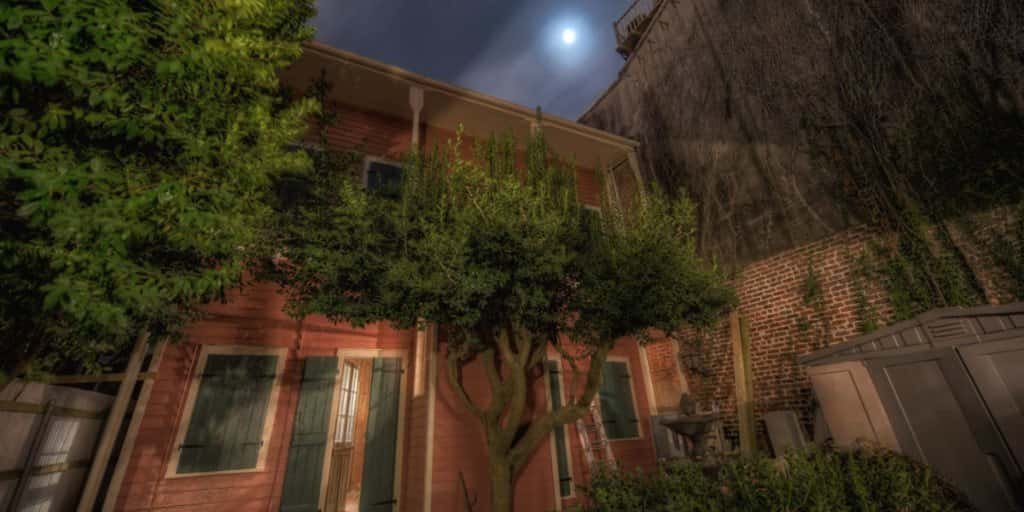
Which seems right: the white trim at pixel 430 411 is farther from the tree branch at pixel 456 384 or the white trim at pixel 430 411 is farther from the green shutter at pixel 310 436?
the green shutter at pixel 310 436

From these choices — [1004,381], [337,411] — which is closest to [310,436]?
[337,411]

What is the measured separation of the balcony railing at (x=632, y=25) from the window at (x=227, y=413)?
1340 centimetres

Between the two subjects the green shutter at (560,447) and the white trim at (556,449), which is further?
the green shutter at (560,447)

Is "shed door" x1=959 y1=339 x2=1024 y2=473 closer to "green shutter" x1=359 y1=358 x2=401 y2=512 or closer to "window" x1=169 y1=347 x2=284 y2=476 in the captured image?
"green shutter" x1=359 y1=358 x2=401 y2=512

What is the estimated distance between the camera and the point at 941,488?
3.69 metres

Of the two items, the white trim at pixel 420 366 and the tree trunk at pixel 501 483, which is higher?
the white trim at pixel 420 366

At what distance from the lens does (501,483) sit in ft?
16.3

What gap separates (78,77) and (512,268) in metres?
3.85

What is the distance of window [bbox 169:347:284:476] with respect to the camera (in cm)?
516

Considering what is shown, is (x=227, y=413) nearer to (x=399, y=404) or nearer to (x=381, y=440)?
(x=381, y=440)

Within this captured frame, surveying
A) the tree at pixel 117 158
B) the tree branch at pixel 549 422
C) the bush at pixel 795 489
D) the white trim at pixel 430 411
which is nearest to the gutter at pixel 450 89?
the tree at pixel 117 158

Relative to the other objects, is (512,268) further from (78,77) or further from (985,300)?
(985,300)

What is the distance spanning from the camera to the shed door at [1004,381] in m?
3.48

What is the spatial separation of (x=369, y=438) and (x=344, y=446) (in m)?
2.68
